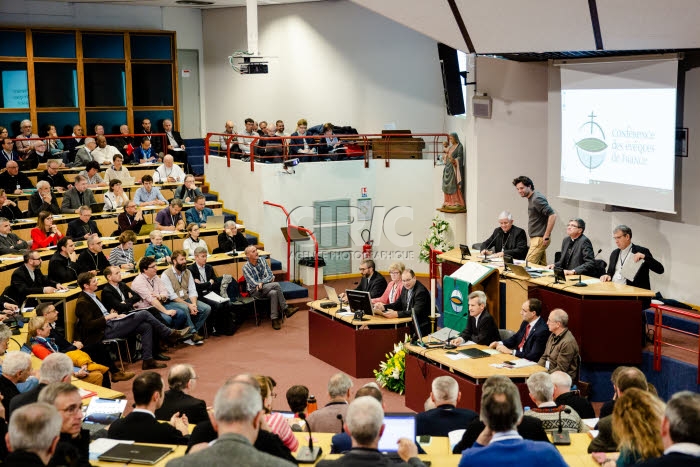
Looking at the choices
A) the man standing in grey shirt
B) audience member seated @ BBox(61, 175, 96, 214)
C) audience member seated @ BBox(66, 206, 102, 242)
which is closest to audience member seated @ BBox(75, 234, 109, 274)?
audience member seated @ BBox(66, 206, 102, 242)

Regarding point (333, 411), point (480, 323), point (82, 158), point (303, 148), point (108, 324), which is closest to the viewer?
point (333, 411)

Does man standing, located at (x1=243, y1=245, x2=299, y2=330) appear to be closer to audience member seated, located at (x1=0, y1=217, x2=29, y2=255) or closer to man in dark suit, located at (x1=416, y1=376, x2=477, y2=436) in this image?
audience member seated, located at (x1=0, y1=217, x2=29, y2=255)

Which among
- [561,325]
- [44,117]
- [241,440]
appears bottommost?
[561,325]

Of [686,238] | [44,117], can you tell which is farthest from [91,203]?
[686,238]

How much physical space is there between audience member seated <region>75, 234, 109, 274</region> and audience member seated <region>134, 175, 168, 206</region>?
105 inches

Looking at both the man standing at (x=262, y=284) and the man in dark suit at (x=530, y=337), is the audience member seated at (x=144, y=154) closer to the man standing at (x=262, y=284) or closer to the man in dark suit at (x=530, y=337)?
the man standing at (x=262, y=284)

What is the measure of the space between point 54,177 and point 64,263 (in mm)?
3631

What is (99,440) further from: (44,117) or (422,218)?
(44,117)

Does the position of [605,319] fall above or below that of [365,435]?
below

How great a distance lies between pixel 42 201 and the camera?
1223 cm

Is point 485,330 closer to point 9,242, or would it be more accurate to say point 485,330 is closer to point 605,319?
point 605,319

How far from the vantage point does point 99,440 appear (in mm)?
4742

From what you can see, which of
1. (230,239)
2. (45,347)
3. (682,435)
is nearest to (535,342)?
(45,347)

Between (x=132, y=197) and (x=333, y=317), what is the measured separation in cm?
567
